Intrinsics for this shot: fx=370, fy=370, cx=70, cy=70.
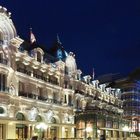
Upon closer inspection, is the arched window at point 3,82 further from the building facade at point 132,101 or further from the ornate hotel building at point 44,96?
the building facade at point 132,101

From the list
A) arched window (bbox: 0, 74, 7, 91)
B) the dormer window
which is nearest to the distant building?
the dormer window

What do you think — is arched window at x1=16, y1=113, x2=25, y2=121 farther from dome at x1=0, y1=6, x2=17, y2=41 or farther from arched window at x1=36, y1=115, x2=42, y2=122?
dome at x1=0, y1=6, x2=17, y2=41

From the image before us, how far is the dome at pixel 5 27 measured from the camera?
56.7 meters

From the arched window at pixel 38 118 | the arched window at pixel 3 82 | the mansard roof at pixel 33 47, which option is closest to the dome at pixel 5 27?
the mansard roof at pixel 33 47

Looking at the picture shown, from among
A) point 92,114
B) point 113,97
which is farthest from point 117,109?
point 92,114

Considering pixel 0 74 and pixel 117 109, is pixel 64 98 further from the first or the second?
pixel 117 109

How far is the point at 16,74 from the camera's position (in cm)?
5831

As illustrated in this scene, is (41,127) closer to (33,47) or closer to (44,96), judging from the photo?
(44,96)

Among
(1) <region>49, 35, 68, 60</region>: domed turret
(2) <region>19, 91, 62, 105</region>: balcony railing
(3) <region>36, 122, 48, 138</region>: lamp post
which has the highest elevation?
(1) <region>49, 35, 68, 60</region>: domed turret

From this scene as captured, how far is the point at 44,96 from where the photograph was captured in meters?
66.8

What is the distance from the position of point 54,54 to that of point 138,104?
164 ft

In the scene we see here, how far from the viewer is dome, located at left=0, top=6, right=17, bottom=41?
56.7 meters

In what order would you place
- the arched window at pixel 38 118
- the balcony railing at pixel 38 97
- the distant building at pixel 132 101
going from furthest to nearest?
the distant building at pixel 132 101 < the arched window at pixel 38 118 < the balcony railing at pixel 38 97

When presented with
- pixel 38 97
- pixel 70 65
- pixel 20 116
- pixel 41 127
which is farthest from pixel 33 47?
pixel 41 127
